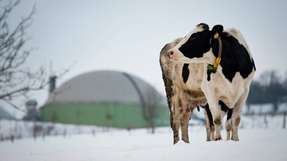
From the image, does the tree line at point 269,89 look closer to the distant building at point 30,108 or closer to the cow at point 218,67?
the cow at point 218,67

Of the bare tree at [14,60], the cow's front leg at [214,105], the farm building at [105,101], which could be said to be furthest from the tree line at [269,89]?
the farm building at [105,101]

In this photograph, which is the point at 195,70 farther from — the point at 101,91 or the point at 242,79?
the point at 101,91

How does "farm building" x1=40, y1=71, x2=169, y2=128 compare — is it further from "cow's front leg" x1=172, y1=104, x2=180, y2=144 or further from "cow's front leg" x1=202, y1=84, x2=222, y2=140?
"cow's front leg" x1=202, y1=84, x2=222, y2=140

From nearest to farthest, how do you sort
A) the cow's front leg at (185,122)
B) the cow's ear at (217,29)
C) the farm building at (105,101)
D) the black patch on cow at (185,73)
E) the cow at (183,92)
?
1. the cow's ear at (217,29)
2. the cow at (183,92)
3. the black patch on cow at (185,73)
4. the cow's front leg at (185,122)
5. the farm building at (105,101)

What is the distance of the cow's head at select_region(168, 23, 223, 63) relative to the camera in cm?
345

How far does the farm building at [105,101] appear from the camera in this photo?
22.0 metres

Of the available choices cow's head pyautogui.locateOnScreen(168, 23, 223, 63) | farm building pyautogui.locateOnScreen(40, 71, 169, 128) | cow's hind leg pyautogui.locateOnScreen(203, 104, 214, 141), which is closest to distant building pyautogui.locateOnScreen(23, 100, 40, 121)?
cow's hind leg pyautogui.locateOnScreen(203, 104, 214, 141)

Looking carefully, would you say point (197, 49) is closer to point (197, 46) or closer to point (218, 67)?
point (197, 46)

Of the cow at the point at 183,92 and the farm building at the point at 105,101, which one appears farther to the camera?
the farm building at the point at 105,101

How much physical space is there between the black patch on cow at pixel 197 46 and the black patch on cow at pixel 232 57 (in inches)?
2.4

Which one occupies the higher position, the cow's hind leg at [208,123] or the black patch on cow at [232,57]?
the black patch on cow at [232,57]

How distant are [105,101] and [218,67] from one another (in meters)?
19.8

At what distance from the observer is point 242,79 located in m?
3.53

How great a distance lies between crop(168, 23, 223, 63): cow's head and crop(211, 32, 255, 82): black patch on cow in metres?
0.04
